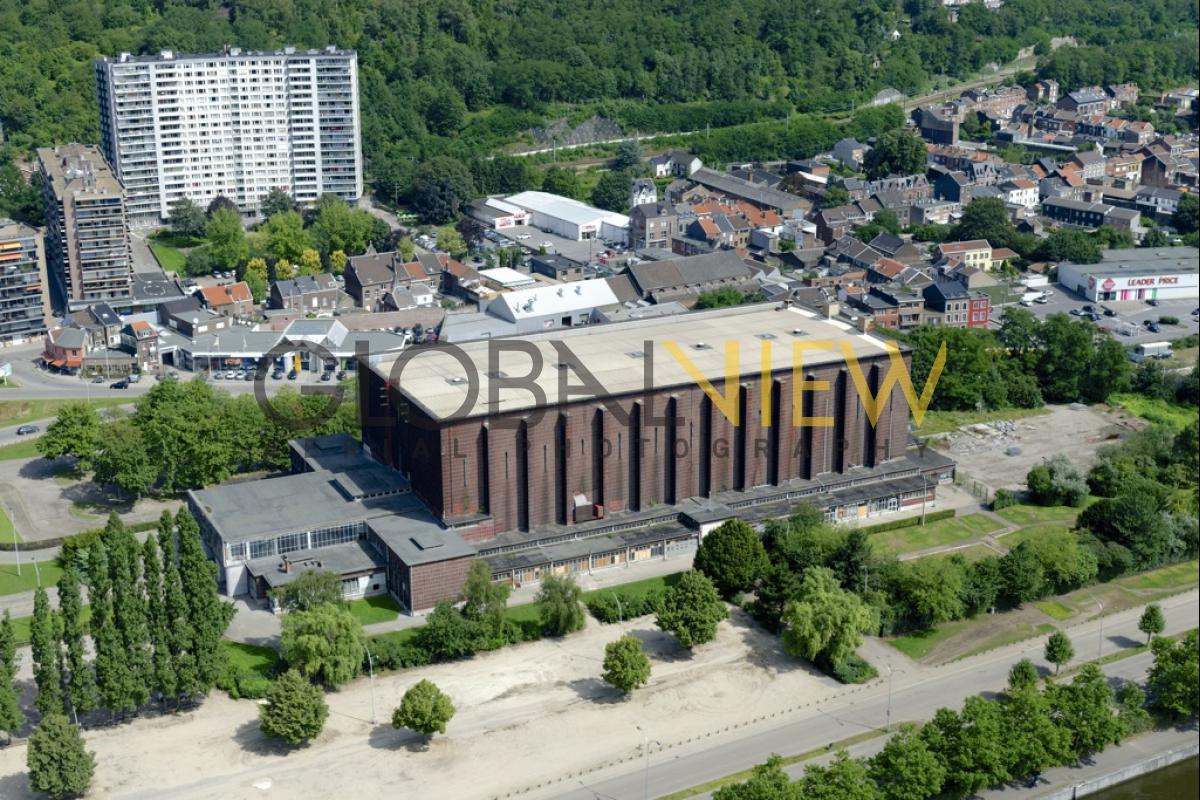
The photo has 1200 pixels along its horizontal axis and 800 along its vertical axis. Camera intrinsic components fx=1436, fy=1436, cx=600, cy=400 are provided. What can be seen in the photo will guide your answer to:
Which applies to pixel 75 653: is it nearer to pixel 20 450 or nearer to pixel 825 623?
pixel 825 623

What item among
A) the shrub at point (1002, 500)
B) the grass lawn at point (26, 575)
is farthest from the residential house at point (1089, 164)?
the grass lawn at point (26, 575)

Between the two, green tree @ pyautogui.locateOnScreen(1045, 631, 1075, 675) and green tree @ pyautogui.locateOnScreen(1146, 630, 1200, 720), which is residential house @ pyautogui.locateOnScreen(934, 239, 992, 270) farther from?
green tree @ pyautogui.locateOnScreen(1146, 630, 1200, 720)

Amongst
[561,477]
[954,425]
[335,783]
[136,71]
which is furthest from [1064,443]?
[136,71]

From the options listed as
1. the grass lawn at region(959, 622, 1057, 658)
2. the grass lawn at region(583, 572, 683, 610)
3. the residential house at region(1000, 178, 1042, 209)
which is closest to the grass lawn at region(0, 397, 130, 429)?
the grass lawn at region(583, 572, 683, 610)

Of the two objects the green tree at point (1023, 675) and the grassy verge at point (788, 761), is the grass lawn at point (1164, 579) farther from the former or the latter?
the grassy verge at point (788, 761)

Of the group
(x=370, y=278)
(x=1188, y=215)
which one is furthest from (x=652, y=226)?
(x=1188, y=215)

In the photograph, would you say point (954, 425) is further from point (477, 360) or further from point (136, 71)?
point (136, 71)
